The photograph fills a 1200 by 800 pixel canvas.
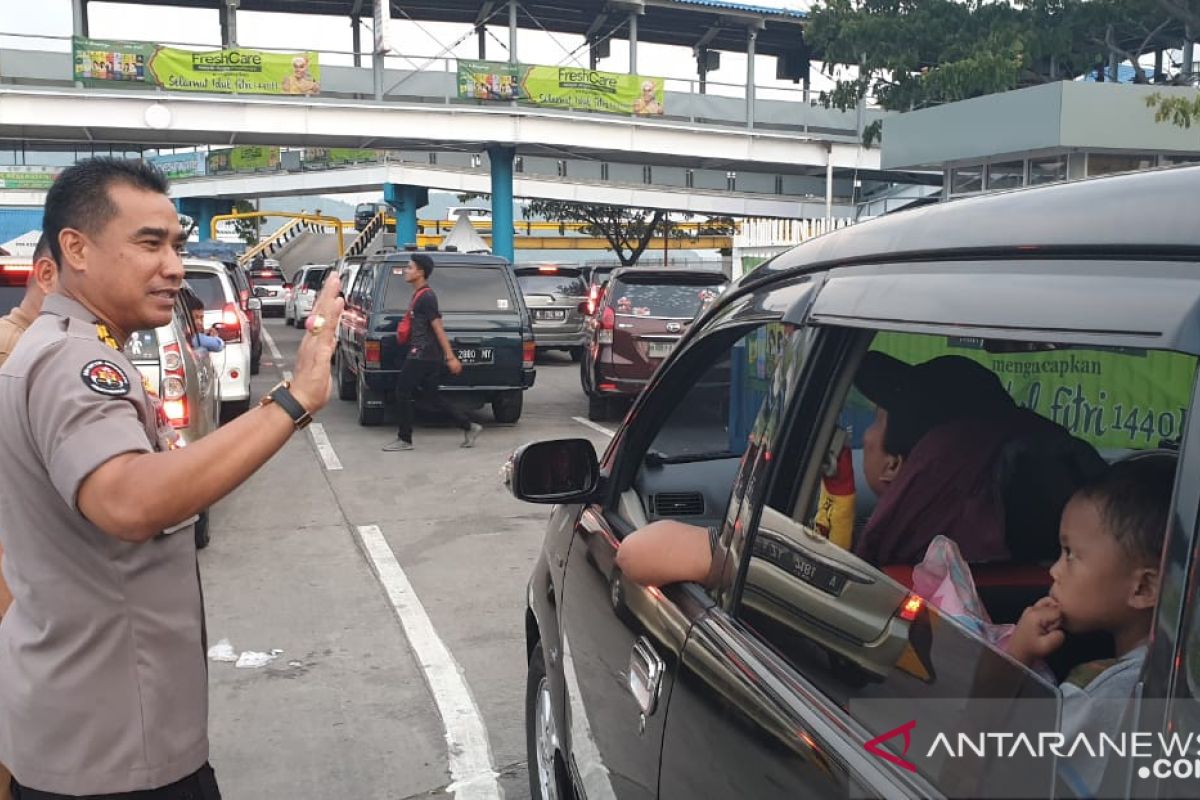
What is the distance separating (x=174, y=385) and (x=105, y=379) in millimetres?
5351

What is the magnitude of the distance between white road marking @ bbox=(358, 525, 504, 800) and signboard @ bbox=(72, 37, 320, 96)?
22.4 meters

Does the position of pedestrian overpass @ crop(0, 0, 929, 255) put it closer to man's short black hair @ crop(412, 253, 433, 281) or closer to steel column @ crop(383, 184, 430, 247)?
steel column @ crop(383, 184, 430, 247)

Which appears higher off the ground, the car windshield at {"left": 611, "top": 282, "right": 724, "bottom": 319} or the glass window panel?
the glass window panel

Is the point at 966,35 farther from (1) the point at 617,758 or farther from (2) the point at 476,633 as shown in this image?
(1) the point at 617,758

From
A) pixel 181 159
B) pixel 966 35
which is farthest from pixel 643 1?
pixel 181 159

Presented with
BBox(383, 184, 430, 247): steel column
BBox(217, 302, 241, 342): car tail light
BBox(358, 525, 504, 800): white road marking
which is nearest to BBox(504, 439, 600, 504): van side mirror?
BBox(358, 525, 504, 800): white road marking

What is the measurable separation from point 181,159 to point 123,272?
5152 centimetres

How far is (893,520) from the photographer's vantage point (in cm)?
223

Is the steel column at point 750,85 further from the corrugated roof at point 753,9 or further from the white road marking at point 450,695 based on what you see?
the white road marking at point 450,695

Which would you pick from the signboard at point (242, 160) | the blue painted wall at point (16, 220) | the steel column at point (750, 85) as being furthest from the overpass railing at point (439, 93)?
the blue painted wall at point (16, 220)

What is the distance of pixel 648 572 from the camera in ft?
7.52

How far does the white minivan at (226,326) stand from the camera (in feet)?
39.1

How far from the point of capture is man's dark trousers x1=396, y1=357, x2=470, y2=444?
421 inches

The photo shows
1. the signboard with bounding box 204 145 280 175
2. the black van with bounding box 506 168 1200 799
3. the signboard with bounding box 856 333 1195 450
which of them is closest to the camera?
the black van with bounding box 506 168 1200 799
